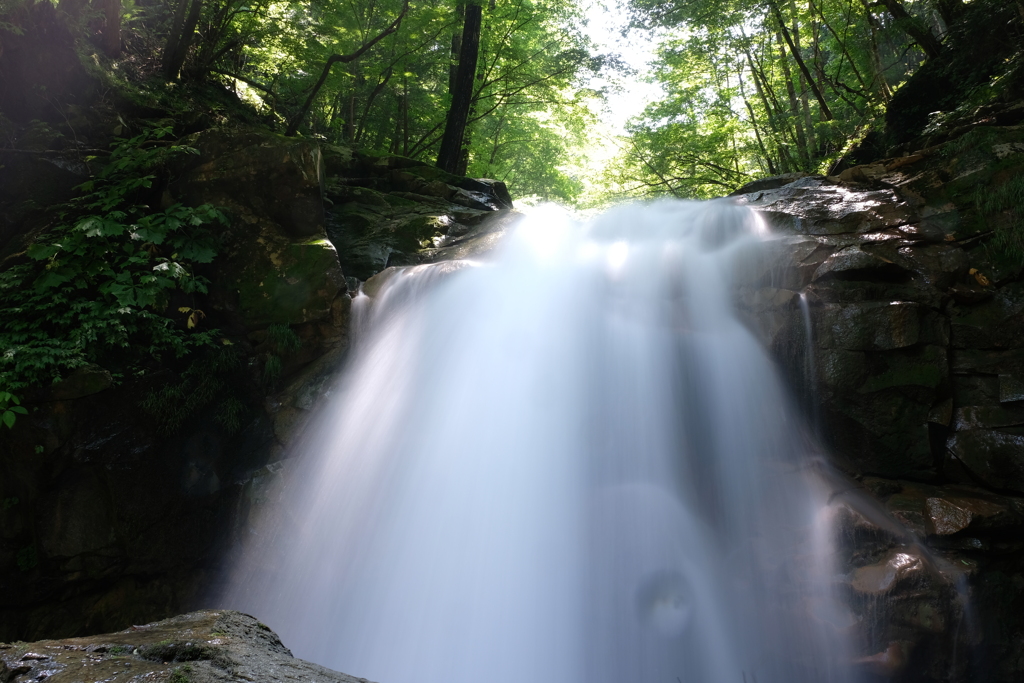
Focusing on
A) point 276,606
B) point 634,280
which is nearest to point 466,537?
point 276,606

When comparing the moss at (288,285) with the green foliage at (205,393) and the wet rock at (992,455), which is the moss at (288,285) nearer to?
the green foliage at (205,393)

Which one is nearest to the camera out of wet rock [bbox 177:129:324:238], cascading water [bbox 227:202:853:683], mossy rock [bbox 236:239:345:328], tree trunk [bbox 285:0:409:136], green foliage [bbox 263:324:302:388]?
cascading water [bbox 227:202:853:683]

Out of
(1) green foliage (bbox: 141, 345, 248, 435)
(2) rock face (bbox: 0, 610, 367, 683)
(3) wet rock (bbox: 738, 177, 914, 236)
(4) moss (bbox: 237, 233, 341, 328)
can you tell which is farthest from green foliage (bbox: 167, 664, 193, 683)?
(3) wet rock (bbox: 738, 177, 914, 236)

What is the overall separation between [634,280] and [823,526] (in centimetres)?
331

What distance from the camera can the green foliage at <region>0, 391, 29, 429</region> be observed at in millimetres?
4914

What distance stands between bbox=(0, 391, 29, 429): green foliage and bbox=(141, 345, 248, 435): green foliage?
0.94m

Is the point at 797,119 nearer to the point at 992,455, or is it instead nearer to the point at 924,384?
the point at 924,384

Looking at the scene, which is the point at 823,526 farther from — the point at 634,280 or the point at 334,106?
the point at 334,106

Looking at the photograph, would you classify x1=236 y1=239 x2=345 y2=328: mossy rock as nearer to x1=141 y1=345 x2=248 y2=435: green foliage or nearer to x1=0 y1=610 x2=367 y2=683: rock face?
x1=141 y1=345 x2=248 y2=435: green foliage

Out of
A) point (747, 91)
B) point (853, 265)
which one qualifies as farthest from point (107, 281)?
point (747, 91)

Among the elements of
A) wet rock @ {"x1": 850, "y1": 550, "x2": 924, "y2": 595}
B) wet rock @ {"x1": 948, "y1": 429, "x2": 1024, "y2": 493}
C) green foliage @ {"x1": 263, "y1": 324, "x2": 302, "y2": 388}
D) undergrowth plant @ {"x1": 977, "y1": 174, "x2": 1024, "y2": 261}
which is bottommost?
wet rock @ {"x1": 850, "y1": 550, "x2": 924, "y2": 595}

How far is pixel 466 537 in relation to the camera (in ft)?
16.2

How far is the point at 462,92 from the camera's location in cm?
1121

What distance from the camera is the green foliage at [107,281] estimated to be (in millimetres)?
5414
